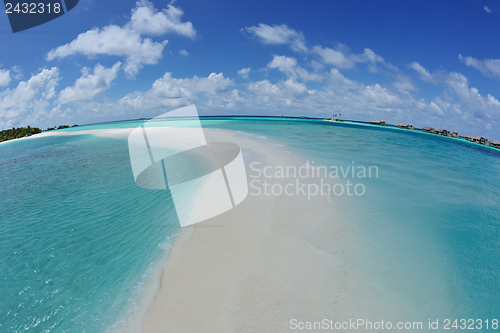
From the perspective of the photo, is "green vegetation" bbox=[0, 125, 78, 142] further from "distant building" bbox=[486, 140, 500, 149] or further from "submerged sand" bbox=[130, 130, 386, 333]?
"distant building" bbox=[486, 140, 500, 149]

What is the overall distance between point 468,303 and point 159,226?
7.44 meters

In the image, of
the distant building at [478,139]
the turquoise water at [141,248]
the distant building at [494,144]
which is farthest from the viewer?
the distant building at [478,139]

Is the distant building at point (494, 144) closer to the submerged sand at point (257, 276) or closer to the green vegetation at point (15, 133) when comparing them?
the submerged sand at point (257, 276)

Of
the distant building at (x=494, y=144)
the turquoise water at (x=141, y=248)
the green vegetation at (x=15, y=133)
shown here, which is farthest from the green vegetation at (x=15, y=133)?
the distant building at (x=494, y=144)

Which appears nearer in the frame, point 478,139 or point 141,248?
point 141,248

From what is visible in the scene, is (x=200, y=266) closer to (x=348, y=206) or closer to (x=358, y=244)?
(x=358, y=244)

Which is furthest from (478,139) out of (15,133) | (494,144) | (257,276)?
(15,133)

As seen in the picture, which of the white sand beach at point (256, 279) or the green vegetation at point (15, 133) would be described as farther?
the green vegetation at point (15, 133)

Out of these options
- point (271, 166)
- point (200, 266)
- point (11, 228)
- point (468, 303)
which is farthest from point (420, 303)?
point (11, 228)

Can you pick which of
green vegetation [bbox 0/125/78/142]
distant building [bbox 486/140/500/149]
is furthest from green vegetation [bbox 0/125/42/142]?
distant building [bbox 486/140/500/149]

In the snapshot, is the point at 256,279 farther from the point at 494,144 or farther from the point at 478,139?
the point at 478,139

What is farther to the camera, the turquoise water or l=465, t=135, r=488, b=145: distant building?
l=465, t=135, r=488, b=145: distant building

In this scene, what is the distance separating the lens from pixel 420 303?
354 cm

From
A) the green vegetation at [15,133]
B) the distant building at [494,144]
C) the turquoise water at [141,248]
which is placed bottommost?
the green vegetation at [15,133]
